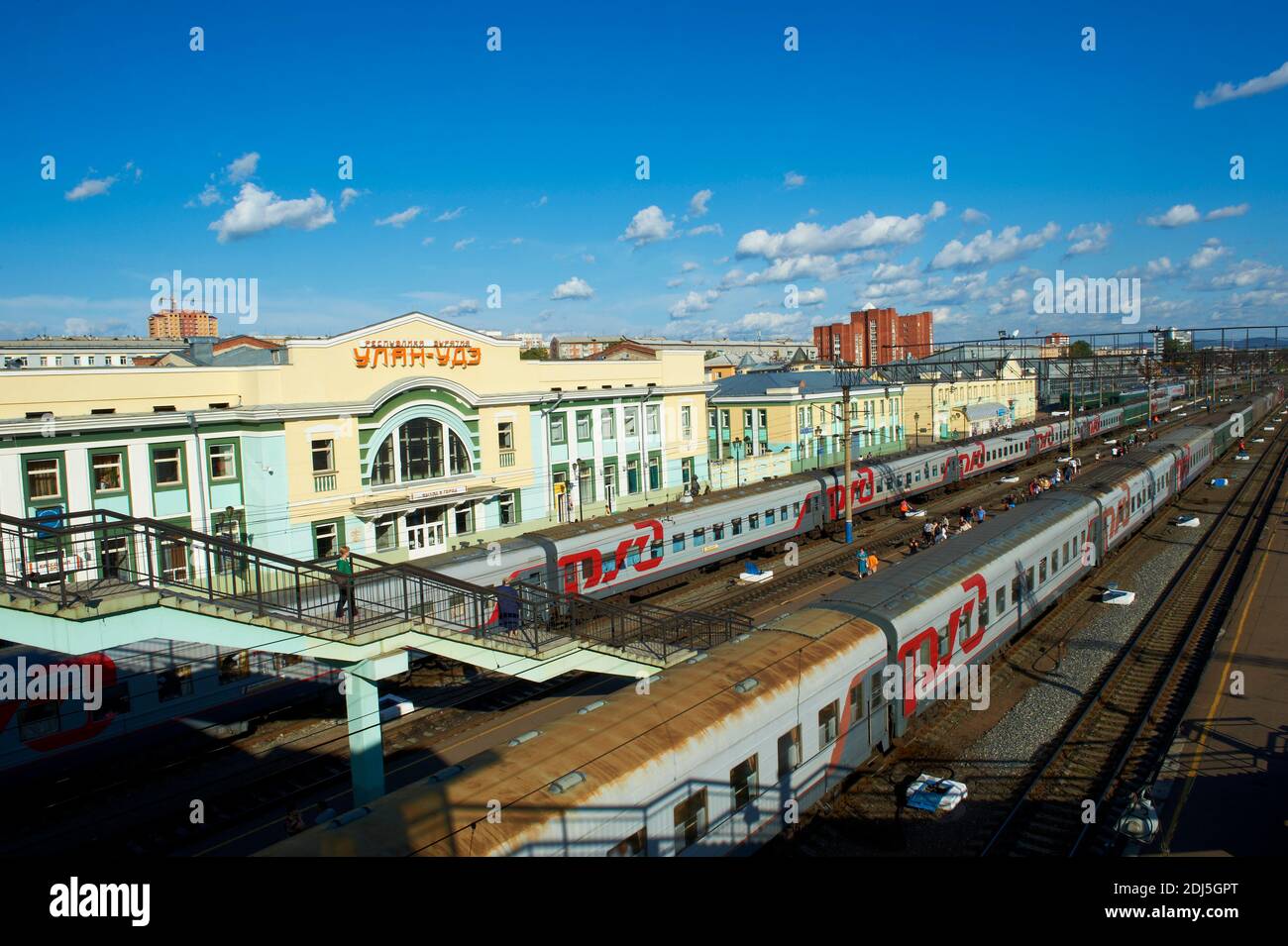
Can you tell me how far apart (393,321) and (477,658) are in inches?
663

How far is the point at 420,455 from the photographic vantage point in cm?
2855

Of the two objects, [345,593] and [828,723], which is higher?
[345,593]

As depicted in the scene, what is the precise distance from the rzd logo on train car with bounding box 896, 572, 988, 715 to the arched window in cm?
1778

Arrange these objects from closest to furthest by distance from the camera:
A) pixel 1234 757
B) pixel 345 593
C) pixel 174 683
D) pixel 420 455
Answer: pixel 345 593 → pixel 1234 757 → pixel 174 683 → pixel 420 455

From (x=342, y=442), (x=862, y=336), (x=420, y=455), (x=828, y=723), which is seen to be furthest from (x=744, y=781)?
(x=862, y=336)

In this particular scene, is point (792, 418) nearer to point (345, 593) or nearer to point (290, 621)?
point (345, 593)

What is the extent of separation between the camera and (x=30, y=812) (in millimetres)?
14695

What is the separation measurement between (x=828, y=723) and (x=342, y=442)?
18265mm

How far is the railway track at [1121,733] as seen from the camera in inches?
508

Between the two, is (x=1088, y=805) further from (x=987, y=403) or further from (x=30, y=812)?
(x=987, y=403)

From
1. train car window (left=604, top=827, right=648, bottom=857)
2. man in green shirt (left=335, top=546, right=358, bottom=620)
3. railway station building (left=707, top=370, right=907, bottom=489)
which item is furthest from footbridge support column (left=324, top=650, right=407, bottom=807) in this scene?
railway station building (left=707, top=370, right=907, bottom=489)

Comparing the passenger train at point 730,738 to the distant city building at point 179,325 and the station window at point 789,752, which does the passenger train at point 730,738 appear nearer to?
the station window at point 789,752

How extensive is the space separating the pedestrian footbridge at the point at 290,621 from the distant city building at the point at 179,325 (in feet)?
244
